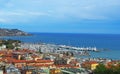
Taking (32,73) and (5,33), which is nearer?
(32,73)

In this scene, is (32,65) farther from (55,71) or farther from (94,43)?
(94,43)

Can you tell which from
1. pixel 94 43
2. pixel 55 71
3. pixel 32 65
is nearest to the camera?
pixel 55 71

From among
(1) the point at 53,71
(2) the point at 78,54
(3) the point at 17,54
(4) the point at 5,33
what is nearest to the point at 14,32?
(4) the point at 5,33

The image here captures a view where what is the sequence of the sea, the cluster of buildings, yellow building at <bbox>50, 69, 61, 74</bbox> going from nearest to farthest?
Answer: the cluster of buildings < yellow building at <bbox>50, 69, 61, 74</bbox> < the sea

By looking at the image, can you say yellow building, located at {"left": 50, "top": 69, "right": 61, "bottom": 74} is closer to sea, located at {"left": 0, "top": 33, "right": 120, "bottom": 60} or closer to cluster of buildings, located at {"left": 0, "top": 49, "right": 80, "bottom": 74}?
cluster of buildings, located at {"left": 0, "top": 49, "right": 80, "bottom": 74}

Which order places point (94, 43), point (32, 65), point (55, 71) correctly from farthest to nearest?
point (94, 43)
point (32, 65)
point (55, 71)

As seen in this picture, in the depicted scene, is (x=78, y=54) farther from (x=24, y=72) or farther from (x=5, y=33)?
(x=5, y=33)

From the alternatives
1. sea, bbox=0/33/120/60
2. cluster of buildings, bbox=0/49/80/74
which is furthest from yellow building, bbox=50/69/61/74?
sea, bbox=0/33/120/60

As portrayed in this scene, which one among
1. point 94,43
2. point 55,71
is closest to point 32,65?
point 55,71

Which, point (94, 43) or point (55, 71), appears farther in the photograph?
point (94, 43)

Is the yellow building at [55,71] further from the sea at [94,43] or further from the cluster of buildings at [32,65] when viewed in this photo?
the sea at [94,43]

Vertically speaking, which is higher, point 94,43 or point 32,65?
point 32,65
